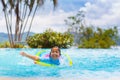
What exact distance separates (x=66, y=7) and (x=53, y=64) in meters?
19.6

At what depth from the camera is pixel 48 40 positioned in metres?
21.3

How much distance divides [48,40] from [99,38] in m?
4.29

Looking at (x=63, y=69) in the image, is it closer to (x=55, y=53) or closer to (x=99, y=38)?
(x=55, y=53)

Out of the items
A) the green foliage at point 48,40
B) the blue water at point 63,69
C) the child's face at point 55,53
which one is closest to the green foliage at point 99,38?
the green foliage at point 48,40

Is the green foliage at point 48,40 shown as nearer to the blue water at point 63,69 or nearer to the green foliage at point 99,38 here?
the green foliage at point 99,38

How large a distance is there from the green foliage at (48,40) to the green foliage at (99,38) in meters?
1.77

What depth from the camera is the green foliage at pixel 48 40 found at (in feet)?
69.8

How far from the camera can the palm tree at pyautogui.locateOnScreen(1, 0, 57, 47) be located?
2242 cm

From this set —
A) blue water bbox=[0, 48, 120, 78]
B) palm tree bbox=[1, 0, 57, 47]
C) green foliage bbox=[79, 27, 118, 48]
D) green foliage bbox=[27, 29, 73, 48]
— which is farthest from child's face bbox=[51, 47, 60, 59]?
green foliage bbox=[79, 27, 118, 48]

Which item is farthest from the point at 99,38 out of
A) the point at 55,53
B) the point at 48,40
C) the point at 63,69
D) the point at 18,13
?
the point at 55,53

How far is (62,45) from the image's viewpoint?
21.5 meters

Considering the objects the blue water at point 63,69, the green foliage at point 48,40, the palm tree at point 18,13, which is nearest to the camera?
the blue water at point 63,69

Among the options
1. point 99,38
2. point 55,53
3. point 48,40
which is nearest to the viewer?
point 55,53

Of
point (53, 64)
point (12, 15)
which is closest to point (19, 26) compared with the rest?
point (12, 15)
